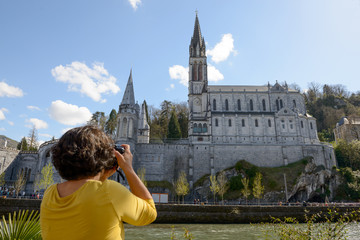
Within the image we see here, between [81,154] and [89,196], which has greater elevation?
[81,154]

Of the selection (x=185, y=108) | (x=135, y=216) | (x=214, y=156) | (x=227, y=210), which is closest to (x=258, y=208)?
(x=227, y=210)

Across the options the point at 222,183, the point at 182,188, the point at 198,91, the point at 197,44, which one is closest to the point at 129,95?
the point at 198,91

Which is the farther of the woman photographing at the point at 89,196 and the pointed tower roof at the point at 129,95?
the pointed tower roof at the point at 129,95

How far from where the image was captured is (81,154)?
1950 millimetres

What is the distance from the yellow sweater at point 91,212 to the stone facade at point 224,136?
4067cm

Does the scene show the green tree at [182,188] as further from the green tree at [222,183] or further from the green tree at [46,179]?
the green tree at [46,179]

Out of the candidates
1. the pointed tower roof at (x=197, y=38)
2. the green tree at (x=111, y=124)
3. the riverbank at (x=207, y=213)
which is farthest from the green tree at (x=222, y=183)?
the pointed tower roof at (x=197, y=38)

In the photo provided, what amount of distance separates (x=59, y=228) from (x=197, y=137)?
4656 centimetres

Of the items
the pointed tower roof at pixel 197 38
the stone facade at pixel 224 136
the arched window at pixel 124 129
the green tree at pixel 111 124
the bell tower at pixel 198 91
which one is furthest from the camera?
the pointed tower roof at pixel 197 38

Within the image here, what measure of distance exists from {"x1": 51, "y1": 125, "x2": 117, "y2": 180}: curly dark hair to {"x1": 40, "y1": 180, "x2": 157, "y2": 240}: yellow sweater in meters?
0.18

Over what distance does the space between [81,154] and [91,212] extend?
47cm

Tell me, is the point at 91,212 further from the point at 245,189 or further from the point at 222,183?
the point at 222,183

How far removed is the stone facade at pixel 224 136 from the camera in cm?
4416

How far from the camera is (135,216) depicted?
1.88 m
